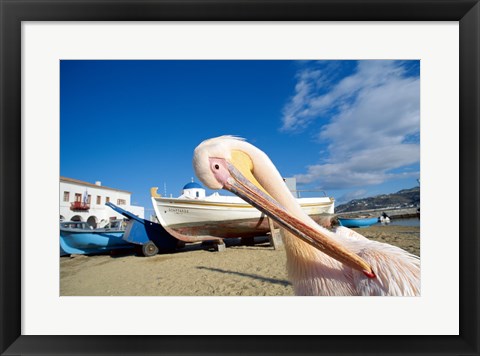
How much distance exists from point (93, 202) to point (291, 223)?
492cm

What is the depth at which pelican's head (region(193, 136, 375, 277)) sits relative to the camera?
86cm

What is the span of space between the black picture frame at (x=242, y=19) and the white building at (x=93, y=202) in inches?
17.2

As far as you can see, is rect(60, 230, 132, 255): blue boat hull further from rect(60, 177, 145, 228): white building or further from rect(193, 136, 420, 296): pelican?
rect(193, 136, 420, 296): pelican

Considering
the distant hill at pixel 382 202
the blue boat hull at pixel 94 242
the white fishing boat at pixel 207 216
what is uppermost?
the distant hill at pixel 382 202

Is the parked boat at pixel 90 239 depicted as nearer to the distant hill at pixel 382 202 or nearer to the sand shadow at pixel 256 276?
the sand shadow at pixel 256 276

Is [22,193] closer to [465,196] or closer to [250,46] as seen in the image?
[250,46]

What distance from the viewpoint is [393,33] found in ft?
4.00

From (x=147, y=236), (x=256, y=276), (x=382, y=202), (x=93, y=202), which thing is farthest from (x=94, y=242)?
(x=382, y=202)

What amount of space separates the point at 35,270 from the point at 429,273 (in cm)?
220

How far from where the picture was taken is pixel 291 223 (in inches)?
33.8

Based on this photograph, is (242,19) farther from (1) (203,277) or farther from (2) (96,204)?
(2) (96,204)

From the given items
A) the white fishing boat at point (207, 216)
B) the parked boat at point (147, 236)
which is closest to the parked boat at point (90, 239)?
the parked boat at point (147, 236)

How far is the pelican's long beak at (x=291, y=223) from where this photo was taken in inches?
33.5

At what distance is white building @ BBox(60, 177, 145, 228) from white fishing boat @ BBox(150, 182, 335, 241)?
1.82 feet
